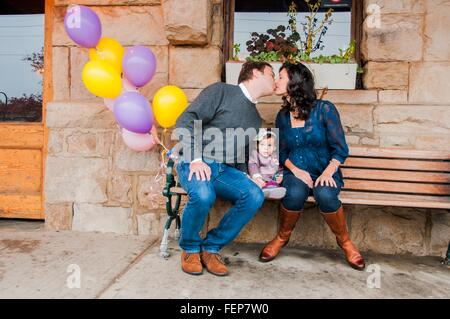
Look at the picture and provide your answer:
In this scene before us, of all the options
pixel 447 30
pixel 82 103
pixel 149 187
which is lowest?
pixel 149 187

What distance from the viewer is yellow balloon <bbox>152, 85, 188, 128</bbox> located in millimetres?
2820

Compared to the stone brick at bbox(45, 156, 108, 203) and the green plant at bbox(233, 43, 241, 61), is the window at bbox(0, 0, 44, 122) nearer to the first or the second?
the stone brick at bbox(45, 156, 108, 203)

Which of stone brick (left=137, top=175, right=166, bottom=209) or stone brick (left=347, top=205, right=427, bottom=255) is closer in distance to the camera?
stone brick (left=347, top=205, right=427, bottom=255)

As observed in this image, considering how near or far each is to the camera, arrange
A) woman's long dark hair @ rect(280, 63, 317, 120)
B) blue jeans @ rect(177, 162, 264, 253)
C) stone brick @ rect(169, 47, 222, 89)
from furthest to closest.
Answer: stone brick @ rect(169, 47, 222, 89), woman's long dark hair @ rect(280, 63, 317, 120), blue jeans @ rect(177, 162, 264, 253)

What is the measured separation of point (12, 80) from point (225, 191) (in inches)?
102

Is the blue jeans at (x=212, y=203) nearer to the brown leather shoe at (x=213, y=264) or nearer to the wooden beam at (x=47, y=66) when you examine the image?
the brown leather shoe at (x=213, y=264)

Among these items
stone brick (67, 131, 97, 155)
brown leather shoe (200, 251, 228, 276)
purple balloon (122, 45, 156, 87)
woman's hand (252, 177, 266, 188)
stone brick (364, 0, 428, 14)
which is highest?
stone brick (364, 0, 428, 14)

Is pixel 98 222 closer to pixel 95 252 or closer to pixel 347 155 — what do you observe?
pixel 95 252

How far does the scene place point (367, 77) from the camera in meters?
3.20

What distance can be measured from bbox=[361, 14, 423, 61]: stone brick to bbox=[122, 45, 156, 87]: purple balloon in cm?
170

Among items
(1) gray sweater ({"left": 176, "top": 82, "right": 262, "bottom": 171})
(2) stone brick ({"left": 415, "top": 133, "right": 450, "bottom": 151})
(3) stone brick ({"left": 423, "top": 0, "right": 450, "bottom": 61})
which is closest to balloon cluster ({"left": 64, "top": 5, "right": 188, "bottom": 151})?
(1) gray sweater ({"left": 176, "top": 82, "right": 262, "bottom": 171})

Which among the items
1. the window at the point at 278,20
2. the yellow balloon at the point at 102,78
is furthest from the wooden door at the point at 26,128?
the window at the point at 278,20

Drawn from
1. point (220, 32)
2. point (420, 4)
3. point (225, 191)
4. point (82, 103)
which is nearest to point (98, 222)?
point (82, 103)
